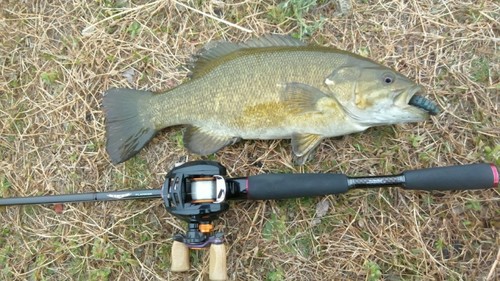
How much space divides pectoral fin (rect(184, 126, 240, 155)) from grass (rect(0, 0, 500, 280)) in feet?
0.51

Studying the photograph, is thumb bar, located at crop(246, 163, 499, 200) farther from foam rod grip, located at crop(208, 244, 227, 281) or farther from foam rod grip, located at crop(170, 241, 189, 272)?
foam rod grip, located at crop(170, 241, 189, 272)

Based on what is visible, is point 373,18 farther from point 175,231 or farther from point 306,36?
point 175,231


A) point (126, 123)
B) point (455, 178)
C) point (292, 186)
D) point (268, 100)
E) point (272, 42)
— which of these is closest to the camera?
point (455, 178)

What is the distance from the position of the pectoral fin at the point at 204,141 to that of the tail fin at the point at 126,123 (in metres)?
0.28

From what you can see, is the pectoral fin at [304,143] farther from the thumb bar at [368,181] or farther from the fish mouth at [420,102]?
the fish mouth at [420,102]

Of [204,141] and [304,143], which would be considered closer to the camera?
[304,143]

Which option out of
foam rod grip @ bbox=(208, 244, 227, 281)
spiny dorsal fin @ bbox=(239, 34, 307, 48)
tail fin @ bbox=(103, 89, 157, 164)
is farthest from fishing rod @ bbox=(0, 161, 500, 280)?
spiny dorsal fin @ bbox=(239, 34, 307, 48)

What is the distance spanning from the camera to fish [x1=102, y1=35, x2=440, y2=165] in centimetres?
290

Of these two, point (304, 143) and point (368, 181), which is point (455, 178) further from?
point (304, 143)

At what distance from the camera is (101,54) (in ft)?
12.0

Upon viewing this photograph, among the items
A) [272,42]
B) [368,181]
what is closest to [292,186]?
[368,181]

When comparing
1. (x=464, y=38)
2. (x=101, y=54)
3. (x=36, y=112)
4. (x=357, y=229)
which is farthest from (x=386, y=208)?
(x=36, y=112)

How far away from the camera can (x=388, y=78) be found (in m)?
2.87

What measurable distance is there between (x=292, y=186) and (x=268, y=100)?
1.96 feet
